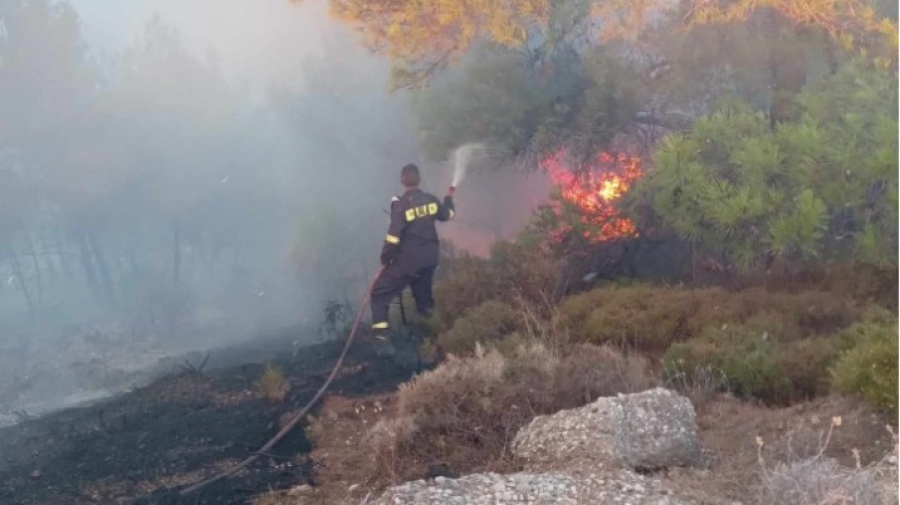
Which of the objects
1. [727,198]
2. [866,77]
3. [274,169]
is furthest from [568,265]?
[274,169]

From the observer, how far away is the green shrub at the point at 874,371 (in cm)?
535

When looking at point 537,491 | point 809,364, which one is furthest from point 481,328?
point 537,491

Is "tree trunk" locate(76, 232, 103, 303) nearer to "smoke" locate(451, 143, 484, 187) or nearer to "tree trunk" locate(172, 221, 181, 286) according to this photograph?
"tree trunk" locate(172, 221, 181, 286)

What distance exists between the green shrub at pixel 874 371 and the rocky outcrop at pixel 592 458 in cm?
108

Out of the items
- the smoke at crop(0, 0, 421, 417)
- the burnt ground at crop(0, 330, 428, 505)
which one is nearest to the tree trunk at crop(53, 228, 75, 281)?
the smoke at crop(0, 0, 421, 417)

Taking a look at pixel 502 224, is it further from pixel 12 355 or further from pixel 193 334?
pixel 12 355

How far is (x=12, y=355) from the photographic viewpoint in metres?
14.3

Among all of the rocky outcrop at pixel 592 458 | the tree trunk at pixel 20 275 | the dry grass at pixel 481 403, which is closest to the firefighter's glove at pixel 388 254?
Result: the dry grass at pixel 481 403

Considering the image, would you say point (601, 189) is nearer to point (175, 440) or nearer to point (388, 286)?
point (388, 286)

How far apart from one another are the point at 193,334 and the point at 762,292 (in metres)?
10.8

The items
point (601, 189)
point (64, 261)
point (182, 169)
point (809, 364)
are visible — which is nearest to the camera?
point (809, 364)

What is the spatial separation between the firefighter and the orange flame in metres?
1.79

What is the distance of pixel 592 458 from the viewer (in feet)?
16.5

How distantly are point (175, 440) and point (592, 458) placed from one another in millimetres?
3350
